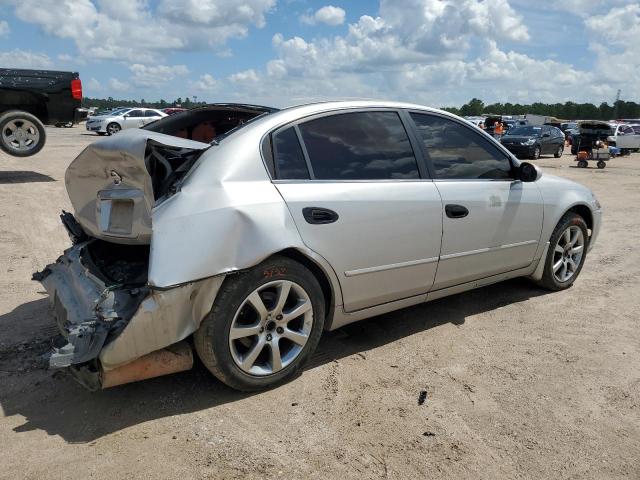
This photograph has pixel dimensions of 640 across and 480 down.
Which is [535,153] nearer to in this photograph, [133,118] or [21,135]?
[21,135]

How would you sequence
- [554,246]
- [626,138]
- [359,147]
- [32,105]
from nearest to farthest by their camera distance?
[359,147], [554,246], [32,105], [626,138]

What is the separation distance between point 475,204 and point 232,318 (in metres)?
2.06

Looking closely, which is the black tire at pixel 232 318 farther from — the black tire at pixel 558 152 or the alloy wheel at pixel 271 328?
the black tire at pixel 558 152

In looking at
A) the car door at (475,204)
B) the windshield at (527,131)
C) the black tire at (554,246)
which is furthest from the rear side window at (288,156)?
the windshield at (527,131)

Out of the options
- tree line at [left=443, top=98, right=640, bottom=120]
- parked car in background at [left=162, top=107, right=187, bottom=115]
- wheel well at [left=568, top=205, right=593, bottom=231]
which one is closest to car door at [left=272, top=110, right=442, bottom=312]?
parked car in background at [left=162, top=107, right=187, bottom=115]

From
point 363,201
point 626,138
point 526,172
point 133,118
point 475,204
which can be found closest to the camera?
point 363,201

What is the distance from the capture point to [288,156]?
3307 millimetres

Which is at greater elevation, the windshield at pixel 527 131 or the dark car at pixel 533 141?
the windshield at pixel 527 131

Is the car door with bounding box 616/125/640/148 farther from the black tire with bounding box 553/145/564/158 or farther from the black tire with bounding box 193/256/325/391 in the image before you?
the black tire with bounding box 193/256/325/391

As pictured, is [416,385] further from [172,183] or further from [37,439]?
[37,439]

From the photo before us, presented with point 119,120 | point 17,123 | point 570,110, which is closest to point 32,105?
point 17,123

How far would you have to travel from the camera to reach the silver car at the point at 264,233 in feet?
9.35

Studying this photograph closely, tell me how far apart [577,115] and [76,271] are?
11028 cm

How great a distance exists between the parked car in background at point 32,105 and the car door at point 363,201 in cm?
910
